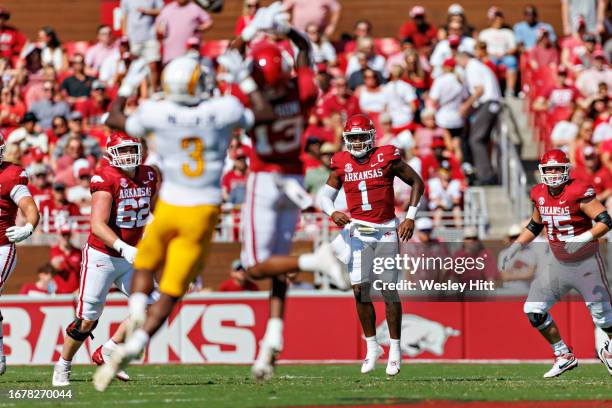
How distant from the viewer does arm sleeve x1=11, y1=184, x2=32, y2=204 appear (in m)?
12.5

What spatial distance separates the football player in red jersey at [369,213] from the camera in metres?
12.5

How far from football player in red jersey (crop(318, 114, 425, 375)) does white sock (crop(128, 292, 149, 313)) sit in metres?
3.12

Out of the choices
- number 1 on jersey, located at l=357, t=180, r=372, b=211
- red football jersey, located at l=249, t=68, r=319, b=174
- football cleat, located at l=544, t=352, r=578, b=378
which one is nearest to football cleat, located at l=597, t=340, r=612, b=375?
football cleat, located at l=544, t=352, r=578, b=378

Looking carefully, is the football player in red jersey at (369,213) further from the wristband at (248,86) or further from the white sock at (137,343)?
the white sock at (137,343)

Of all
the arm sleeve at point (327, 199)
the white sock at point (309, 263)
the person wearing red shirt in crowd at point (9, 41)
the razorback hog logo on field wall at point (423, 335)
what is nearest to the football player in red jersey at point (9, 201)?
the arm sleeve at point (327, 199)

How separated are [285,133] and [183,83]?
35.8 inches

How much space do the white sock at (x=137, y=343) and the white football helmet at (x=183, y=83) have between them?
1.59 meters

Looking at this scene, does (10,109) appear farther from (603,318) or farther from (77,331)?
(603,318)

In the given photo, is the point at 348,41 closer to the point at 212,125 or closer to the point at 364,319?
the point at 364,319

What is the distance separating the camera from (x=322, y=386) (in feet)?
38.5

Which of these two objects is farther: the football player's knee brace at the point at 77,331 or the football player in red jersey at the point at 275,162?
the football player's knee brace at the point at 77,331

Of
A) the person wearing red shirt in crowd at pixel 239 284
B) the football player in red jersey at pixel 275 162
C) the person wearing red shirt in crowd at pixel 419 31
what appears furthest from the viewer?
the person wearing red shirt in crowd at pixel 419 31

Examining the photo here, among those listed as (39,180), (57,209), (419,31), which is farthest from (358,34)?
(57,209)

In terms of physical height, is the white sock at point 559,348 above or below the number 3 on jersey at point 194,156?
below
